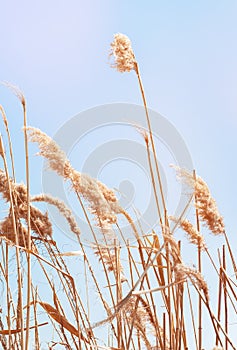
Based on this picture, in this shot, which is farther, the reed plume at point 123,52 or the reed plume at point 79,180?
the reed plume at point 123,52

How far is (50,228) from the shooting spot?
66.3 inches

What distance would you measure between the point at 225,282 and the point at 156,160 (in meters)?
0.49

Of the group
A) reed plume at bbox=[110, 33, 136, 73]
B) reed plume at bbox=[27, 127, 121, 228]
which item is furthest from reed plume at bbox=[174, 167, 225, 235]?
reed plume at bbox=[110, 33, 136, 73]

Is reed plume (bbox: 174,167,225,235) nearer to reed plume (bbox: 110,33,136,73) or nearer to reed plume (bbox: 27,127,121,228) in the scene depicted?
reed plume (bbox: 27,127,121,228)

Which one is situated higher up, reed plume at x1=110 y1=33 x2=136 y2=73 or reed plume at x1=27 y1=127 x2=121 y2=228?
reed plume at x1=110 y1=33 x2=136 y2=73

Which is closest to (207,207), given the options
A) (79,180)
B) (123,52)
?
(79,180)

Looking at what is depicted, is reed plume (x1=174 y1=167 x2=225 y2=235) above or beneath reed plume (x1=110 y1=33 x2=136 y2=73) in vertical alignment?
beneath

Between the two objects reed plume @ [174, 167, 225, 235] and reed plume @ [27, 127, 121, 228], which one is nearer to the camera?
reed plume @ [27, 127, 121, 228]

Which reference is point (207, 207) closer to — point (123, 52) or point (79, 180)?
point (79, 180)

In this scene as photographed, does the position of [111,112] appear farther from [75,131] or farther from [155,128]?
[155,128]

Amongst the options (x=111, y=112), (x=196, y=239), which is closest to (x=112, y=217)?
(x=196, y=239)

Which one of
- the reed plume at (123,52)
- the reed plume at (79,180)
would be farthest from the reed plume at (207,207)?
the reed plume at (123,52)

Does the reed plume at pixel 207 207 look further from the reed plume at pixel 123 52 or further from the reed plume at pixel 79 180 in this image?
the reed plume at pixel 123 52

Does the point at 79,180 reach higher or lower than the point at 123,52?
lower
